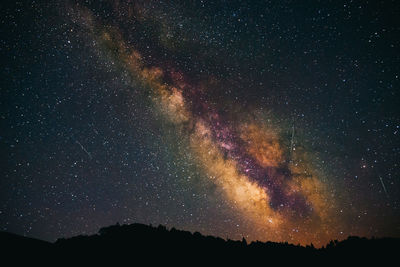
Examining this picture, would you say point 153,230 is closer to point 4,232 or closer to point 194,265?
point 194,265

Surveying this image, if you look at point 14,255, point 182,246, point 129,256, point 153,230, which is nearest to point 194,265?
point 182,246

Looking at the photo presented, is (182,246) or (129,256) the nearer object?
(129,256)

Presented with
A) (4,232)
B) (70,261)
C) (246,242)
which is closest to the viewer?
(70,261)

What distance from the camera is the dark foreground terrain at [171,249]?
53.1 ft

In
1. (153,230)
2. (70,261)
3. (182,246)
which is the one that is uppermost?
(153,230)

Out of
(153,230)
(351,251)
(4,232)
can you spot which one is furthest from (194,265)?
(351,251)

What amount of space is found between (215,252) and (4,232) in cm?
1872

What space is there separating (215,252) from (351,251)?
1610 centimetres

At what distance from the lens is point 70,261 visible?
1518 cm

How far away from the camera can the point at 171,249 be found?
21.2 m

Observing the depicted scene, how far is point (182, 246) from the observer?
22.6m

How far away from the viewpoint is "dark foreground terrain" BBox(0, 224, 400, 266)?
1617 cm

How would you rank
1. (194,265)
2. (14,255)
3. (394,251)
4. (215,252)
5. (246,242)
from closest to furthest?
(14,255)
(194,265)
(215,252)
(394,251)
(246,242)

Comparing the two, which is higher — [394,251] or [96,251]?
[394,251]
